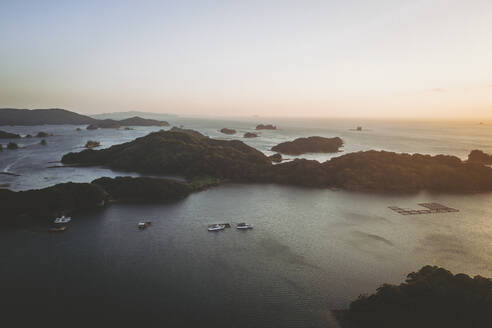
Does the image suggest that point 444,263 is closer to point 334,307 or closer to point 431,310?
point 431,310

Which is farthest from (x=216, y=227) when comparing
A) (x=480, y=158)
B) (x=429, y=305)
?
(x=480, y=158)

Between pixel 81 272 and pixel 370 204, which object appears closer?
pixel 81 272

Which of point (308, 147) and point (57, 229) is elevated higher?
point (308, 147)

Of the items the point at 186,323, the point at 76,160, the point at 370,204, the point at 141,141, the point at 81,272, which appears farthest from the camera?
the point at 141,141

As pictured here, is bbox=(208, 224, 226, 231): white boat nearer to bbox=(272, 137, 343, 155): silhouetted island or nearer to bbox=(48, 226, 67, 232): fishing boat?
bbox=(48, 226, 67, 232): fishing boat

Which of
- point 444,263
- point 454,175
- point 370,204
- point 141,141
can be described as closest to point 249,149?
point 141,141

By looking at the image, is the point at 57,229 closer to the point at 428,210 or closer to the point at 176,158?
the point at 176,158

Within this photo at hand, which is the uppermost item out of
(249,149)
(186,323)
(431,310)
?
(249,149)

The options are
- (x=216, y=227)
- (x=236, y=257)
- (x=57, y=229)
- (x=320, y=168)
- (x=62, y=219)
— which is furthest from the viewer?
(x=320, y=168)

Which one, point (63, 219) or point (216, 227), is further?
point (63, 219)
